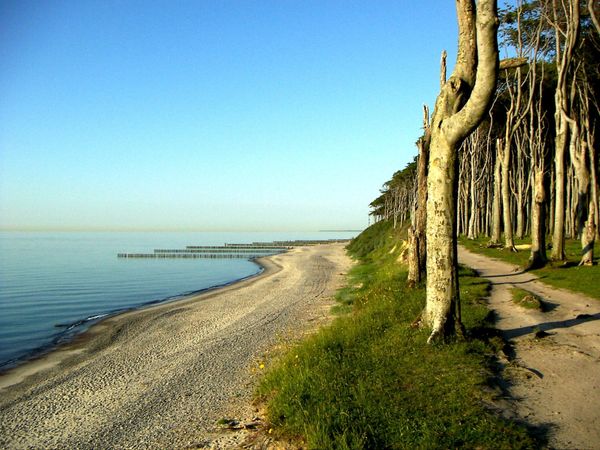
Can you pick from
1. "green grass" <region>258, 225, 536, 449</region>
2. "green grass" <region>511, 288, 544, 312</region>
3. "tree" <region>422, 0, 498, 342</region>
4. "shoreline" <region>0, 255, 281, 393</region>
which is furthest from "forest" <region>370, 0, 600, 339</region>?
"shoreline" <region>0, 255, 281, 393</region>

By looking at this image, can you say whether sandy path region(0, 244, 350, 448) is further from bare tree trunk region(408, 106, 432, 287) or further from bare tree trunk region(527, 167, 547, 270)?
bare tree trunk region(527, 167, 547, 270)

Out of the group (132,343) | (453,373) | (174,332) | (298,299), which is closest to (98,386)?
(132,343)

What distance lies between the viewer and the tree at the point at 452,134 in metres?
8.98

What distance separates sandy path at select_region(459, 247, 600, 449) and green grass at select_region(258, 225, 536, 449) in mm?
564

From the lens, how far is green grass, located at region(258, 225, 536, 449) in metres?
5.78

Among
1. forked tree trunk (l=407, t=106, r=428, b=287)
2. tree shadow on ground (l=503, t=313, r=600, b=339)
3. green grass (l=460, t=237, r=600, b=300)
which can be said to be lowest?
tree shadow on ground (l=503, t=313, r=600, b=339)

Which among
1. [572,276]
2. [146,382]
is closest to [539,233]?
[572,276]

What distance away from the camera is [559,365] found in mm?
8398

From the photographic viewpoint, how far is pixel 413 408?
6484 millimetres

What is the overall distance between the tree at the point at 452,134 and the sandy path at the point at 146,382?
4735 millimetres

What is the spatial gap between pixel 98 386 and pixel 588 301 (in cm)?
1419

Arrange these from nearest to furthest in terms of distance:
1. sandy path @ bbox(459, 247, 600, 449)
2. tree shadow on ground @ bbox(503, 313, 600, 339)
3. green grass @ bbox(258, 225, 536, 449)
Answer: green grass @ bbox(258, 225, 536, 449) → sandy path @ bbox(459, 247, 600, 449) → tree shadow on ground @ bbox(503, 313, 600, 339)

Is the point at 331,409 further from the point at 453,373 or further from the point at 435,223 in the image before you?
the point at 435,223

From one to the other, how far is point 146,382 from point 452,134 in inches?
371
